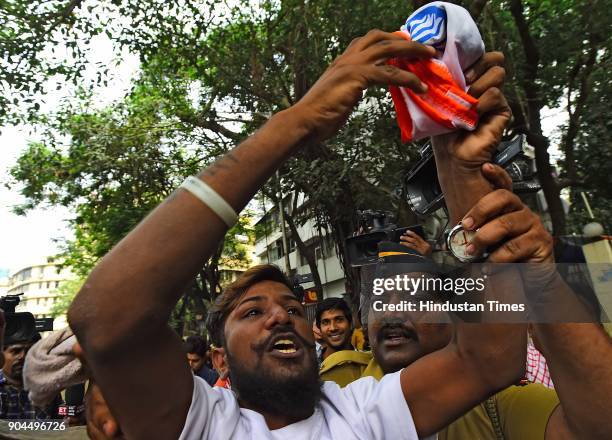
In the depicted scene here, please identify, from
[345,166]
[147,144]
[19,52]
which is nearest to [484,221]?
[345,166]

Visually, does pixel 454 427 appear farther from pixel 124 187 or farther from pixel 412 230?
pixel 124 187

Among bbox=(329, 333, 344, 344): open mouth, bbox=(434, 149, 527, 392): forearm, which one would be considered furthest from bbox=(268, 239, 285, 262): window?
bbox=(434, 149, 527, 392): forearm

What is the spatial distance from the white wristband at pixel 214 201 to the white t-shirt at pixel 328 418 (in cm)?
58

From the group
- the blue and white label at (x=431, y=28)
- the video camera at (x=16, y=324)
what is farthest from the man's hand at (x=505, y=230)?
the video camera at (x=16, y=324)

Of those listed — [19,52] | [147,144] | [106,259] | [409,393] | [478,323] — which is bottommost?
[409,393]

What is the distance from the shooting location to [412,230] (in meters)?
2.92

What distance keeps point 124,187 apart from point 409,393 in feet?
38.9

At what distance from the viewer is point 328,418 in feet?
5.52

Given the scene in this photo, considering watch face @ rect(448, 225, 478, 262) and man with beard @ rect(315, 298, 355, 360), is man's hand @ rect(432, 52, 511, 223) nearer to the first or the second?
watch face @ rect(448, 225, 478, 262)

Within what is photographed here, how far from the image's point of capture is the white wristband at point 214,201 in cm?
A: 114

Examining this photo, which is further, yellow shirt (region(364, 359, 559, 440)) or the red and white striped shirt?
the red and white striped shirt

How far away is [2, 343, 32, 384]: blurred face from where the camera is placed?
14.0ft

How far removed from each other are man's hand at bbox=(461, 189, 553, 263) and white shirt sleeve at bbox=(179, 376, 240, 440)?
86cm

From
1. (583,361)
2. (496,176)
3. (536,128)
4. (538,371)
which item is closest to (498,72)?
(496,176)
